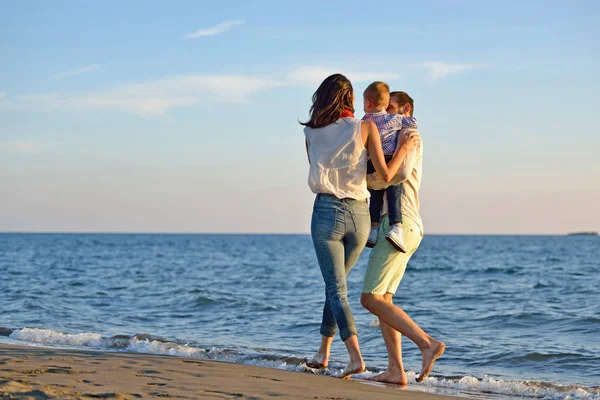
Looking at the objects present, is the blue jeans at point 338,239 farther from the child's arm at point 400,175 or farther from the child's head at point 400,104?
the child's head at point 400,104

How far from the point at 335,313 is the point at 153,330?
19.8 ft

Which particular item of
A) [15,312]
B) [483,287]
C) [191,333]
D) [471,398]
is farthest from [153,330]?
[483,287]

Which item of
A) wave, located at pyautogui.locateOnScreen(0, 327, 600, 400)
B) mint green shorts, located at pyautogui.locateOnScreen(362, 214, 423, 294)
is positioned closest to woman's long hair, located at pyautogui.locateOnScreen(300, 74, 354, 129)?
mint green shorts, located at pyautogui.locateOnScreen(362, 214, 423, 294)

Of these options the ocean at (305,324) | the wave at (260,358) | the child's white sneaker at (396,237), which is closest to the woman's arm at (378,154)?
the child's white sneaker at (396,237)

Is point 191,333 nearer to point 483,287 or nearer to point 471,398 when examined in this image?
point 471,398

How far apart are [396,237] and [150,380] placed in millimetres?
1966

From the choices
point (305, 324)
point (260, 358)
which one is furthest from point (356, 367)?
point (305, 324)

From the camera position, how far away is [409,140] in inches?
194

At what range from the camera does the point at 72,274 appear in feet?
75.6

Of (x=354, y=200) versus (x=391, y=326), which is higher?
(x=354, y=200)

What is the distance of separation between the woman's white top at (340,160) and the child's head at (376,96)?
0.73ft

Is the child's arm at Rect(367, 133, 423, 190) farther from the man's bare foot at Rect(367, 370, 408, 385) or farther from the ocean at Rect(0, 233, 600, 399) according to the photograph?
the ocean at Rect(0, 233, 600, 399)

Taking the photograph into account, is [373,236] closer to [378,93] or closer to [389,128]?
[389,128]

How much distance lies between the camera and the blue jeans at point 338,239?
4.81 metres
